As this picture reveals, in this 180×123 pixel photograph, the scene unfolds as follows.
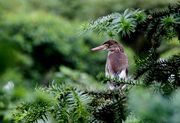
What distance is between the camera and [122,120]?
4.35 ft

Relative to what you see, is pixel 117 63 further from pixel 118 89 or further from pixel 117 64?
pixel 118 89

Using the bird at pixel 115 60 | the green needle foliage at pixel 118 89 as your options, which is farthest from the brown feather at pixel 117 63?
the green needle foliage at pixel 118 89

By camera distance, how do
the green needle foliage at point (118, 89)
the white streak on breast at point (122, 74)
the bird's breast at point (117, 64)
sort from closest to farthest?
the green needle foliage at point (118, 89) < the white streak on breast at point (122, 74) < the bird's breast at point (117, 64)

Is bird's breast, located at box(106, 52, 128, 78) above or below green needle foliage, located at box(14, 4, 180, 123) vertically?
above

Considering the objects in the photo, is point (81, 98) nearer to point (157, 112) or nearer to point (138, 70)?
point (138, 70)

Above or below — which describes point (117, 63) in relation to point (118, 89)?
Result: above

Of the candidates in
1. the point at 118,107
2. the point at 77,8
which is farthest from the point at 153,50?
the point at 77,8

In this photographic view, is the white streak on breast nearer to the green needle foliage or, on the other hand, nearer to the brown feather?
the brown feather

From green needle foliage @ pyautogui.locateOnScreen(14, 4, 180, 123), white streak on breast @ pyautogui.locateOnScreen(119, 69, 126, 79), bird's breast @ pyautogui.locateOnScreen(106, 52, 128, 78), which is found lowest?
green needle foliage @ pyautogui.locateOnScreen(14, 4, 180, 123)

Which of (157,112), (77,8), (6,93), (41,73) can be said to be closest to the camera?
(157,112)

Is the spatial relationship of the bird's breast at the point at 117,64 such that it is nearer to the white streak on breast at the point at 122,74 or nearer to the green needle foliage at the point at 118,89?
the white streak on breast at the point at 122,74

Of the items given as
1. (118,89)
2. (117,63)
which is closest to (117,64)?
(117,63)

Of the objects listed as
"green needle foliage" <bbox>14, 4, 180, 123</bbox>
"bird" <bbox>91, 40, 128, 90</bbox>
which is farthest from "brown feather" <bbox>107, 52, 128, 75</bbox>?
"green needle foliage" <bbox>14, 4, 180, 123</bbox>

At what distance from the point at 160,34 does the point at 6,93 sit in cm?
155
